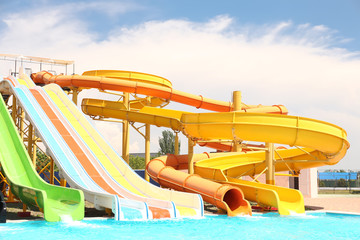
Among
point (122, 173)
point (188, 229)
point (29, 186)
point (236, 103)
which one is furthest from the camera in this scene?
point (236, 103)

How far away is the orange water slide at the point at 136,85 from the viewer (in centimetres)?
2033

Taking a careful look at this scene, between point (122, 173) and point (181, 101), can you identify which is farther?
point (181, 101)

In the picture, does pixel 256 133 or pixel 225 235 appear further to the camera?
pixel 256 133

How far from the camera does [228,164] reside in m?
17.9

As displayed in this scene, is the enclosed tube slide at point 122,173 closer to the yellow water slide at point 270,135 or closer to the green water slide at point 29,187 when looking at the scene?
the green water slide at point 29,187

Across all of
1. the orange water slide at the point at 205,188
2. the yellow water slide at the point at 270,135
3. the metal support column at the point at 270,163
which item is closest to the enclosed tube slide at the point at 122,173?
the orange water slide at the point at 205,188

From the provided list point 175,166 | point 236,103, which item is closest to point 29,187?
point 175,166

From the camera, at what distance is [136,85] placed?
20.3 meters

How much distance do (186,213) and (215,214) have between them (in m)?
1.59

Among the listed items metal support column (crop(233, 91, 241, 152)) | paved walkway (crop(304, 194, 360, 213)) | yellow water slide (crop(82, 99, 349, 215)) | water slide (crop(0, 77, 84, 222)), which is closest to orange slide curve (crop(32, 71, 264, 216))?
metal support column (crop(233, 91, 241, 152))

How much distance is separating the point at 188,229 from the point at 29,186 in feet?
16.2

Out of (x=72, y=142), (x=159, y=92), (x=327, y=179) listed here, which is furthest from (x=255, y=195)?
(x=327, y=179)

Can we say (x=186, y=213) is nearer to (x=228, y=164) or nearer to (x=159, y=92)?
(x=228, y=164)

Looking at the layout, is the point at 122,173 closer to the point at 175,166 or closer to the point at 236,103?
the point at 175,166
